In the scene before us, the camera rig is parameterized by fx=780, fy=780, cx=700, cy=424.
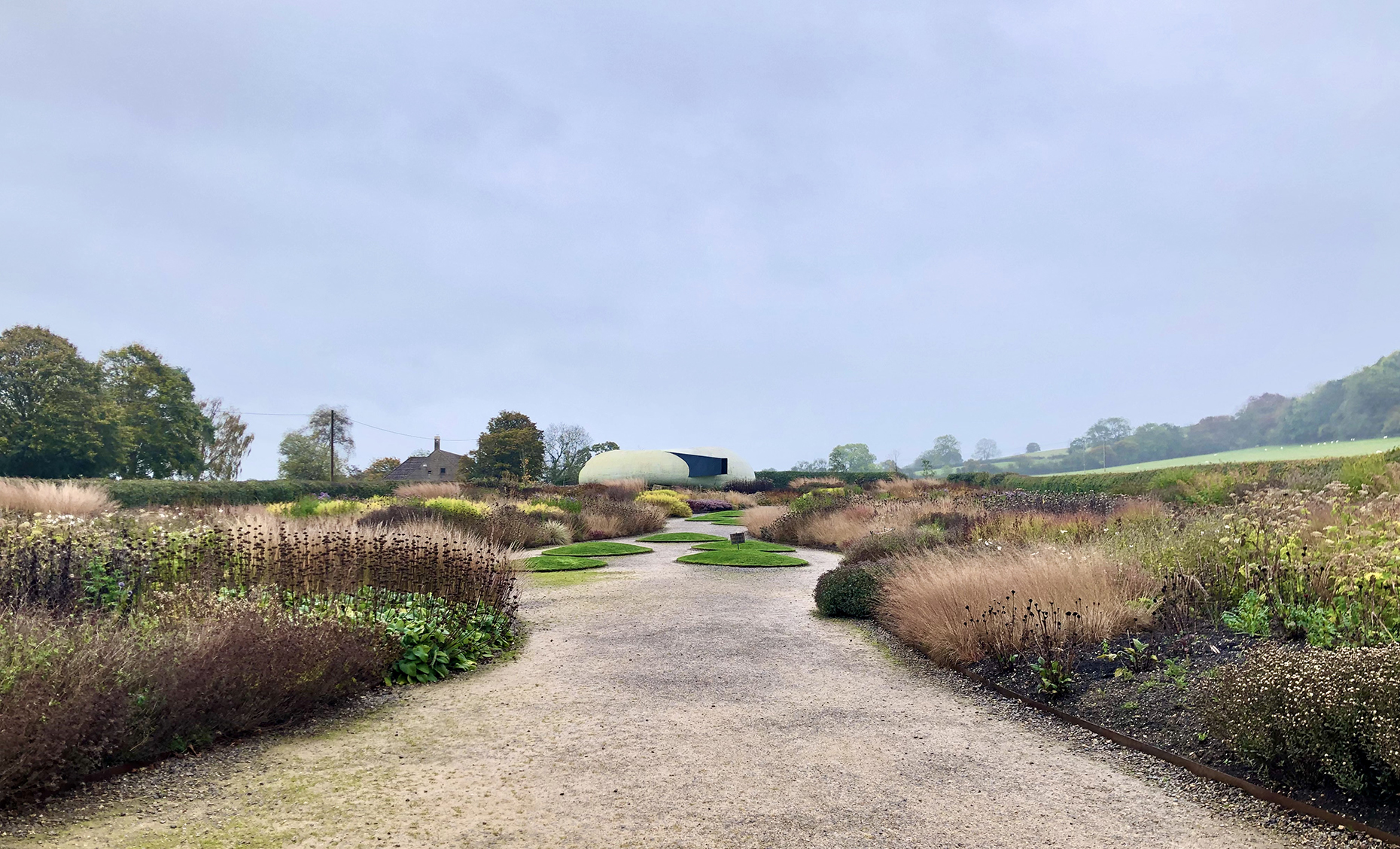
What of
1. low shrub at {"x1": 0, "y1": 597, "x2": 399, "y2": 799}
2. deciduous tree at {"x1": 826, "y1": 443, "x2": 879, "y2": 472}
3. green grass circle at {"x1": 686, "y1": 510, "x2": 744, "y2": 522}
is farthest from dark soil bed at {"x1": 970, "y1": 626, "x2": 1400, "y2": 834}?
deciduous tree at {"x1": 826, "y1": 443, "x2": 879, "y2": 472}

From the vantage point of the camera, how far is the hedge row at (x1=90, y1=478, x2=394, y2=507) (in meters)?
23.8

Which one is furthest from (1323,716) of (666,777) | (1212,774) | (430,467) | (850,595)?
(430,467)

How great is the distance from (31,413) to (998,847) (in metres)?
42.0

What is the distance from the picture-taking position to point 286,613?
5.73 metres

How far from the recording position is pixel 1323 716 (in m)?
3.64

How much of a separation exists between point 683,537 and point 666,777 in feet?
46.3

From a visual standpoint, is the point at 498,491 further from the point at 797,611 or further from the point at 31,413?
the point at 31,413

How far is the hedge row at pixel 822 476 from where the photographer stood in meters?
44.1

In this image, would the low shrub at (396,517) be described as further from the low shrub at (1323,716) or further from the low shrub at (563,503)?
the low shrub at (1323,716)

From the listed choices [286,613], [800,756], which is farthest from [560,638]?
[800,756]

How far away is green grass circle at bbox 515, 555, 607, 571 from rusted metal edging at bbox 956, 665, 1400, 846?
8215mm

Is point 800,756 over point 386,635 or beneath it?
beneath

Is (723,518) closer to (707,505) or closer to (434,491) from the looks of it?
(707,505)

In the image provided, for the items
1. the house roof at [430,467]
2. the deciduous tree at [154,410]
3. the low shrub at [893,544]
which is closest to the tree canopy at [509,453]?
the house roof at [430,467]
